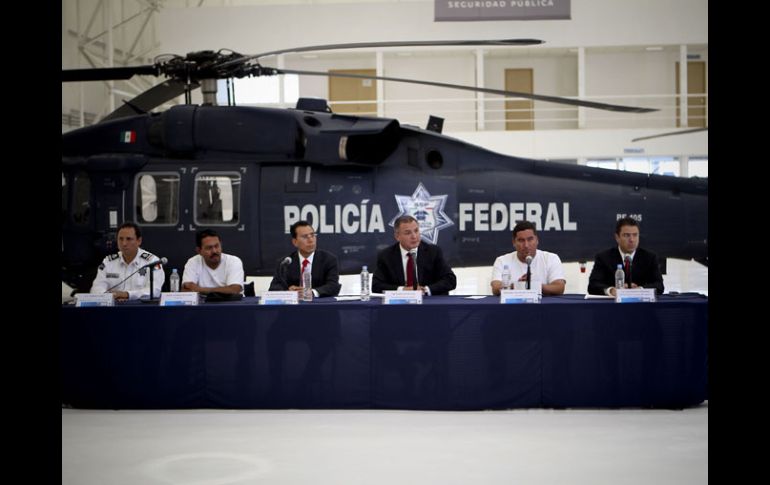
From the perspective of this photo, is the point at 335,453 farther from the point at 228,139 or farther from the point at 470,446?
the point at 228,139

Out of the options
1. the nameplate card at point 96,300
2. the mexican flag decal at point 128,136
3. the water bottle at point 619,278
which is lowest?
the nameplate card at point 96,300

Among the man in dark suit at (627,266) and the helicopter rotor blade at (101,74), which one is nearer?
the man in dark suit at (627,266)

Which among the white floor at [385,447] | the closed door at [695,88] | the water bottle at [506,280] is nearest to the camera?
the white floor at [385,447]

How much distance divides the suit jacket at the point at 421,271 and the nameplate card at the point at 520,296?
0.98 meters

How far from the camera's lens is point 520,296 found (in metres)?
5.34

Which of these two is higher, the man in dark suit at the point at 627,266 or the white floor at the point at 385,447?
the man in dark suit at the point at 627,266

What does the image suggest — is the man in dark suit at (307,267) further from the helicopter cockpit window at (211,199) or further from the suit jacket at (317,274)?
the helicopter cockpit window at (211,199)

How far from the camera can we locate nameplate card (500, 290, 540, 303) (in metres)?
5.32

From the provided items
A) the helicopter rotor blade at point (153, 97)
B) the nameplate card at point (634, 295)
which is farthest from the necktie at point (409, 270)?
the helicopter rotor blade at point (153, 97)

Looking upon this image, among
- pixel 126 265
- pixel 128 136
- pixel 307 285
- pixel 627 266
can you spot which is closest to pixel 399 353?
pixel 307 285

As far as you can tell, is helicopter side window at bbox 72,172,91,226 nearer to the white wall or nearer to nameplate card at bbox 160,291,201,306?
nameplate card at bbox 160,291,201,306

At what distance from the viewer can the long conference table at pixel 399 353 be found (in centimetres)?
523

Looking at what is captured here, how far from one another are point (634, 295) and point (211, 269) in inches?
136
